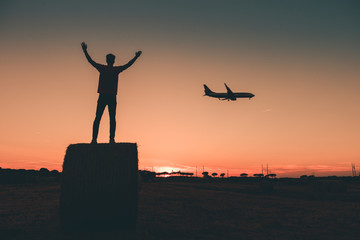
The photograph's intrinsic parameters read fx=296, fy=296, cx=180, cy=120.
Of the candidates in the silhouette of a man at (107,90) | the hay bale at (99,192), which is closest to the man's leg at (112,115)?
the silhouette of a man at (107,90)

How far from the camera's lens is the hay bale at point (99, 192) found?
5883 millimetres

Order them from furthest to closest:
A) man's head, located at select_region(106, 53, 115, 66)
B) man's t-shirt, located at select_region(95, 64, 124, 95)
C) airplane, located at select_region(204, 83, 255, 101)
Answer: airplane, located at select_region(204, 83, 255, 101) → man's head, located at select_region(106, 53, 115, 66) → man's t-shirt, located at select_region(95, 64, 124, 95)

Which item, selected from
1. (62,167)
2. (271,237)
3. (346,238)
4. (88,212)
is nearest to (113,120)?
(62,167)

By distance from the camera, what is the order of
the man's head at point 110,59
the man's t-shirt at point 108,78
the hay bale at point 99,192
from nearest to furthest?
the hay bale at point 99,192 → the man's t-shirt at point 108,78 → the man's head at point 110,59

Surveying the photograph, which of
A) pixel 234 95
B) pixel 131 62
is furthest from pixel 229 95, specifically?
pixel 131 62

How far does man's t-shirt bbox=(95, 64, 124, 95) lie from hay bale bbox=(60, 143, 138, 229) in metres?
1.71

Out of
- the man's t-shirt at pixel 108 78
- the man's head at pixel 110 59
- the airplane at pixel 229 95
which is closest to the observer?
the man's t-shirt at pixel 108 78

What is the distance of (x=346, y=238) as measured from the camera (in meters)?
6.21

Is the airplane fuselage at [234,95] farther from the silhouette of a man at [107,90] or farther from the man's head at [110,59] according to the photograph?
the silhouette of a man at [107,90]

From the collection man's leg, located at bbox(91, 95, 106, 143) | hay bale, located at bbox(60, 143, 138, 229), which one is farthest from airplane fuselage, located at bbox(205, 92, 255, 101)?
hay bale, located at bbox(60, 143, 138, 229)

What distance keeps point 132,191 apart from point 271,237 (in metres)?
3.04

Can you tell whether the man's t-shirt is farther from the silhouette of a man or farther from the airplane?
the airplane

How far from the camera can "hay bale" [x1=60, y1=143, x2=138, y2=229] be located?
5883mm

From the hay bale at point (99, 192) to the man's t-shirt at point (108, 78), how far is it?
1.71 metres
